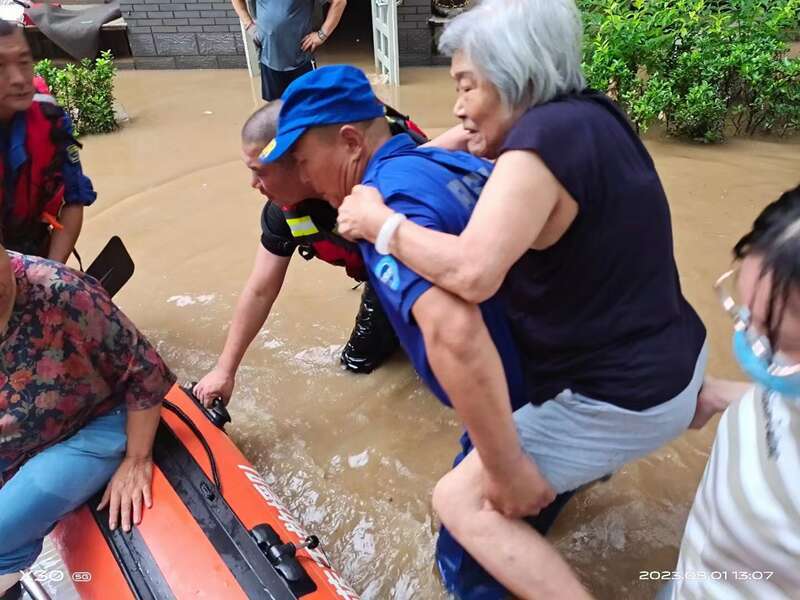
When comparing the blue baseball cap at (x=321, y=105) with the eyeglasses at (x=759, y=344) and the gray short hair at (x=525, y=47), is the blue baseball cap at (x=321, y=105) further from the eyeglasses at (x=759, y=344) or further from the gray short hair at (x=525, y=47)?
the eyeglasses at (x=759, y=344)

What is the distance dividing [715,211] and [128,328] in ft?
11.5

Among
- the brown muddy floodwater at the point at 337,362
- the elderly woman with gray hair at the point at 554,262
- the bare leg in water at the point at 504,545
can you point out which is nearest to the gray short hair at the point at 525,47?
the elderly woman with gray hair at the point at 554,262

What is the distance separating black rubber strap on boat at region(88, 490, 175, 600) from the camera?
169cm

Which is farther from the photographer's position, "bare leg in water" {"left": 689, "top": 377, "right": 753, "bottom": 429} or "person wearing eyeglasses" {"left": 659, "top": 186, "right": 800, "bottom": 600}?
"bare leg in water" {"left": 689, "top": 377, "right": 753, "bottom": 429}

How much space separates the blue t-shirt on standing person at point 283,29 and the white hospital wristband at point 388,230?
408 cm

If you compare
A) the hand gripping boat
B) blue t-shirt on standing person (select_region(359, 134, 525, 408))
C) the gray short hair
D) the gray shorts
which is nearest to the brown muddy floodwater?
the hand gripping boat

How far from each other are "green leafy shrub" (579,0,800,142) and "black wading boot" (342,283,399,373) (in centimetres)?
278

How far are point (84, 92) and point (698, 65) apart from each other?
195 inches

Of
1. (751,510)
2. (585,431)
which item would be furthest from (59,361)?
(751,510)

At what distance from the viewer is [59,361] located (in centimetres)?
177

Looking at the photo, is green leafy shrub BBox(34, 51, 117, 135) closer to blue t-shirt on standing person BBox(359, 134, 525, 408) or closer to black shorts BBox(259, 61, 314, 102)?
black shorts BBox(259, 61, 314, 102)

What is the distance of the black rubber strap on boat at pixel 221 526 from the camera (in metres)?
1.62

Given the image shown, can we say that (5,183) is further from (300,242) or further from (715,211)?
(715,211)

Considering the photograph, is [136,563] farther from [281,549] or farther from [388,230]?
[388,230]
